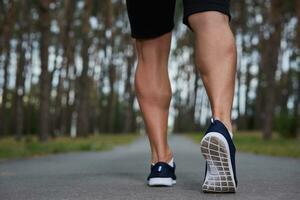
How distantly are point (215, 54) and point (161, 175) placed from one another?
68 centimetres

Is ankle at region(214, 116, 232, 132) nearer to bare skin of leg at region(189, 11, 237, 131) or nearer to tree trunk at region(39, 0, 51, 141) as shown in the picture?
bare skin of leg at region(189, 11, 237, 131)

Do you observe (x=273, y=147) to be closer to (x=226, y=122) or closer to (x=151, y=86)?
(x=151, y=86)

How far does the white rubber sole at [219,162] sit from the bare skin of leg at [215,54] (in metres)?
0.24

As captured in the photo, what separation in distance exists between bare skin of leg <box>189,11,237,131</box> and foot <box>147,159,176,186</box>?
501 mm

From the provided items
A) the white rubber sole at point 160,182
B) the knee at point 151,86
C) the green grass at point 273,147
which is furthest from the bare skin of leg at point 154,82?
the green grass at point 273,147

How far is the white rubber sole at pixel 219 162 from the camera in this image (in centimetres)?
220

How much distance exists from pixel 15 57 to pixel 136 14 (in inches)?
1407

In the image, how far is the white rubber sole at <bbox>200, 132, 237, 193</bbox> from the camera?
2197mm

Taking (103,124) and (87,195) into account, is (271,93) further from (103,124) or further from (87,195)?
(103,124)

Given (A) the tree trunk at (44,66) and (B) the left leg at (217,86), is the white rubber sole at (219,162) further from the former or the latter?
(A) the tree trunk at (44,66)

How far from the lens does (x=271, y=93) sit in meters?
18.5

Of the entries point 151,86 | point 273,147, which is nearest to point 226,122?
point 151,86

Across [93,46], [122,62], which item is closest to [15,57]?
[93,46]

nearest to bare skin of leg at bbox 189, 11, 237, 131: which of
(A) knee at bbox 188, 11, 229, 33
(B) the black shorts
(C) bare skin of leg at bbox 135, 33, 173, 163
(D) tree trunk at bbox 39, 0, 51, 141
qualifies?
(A) knee at bbox 188, 11, 229, 33
